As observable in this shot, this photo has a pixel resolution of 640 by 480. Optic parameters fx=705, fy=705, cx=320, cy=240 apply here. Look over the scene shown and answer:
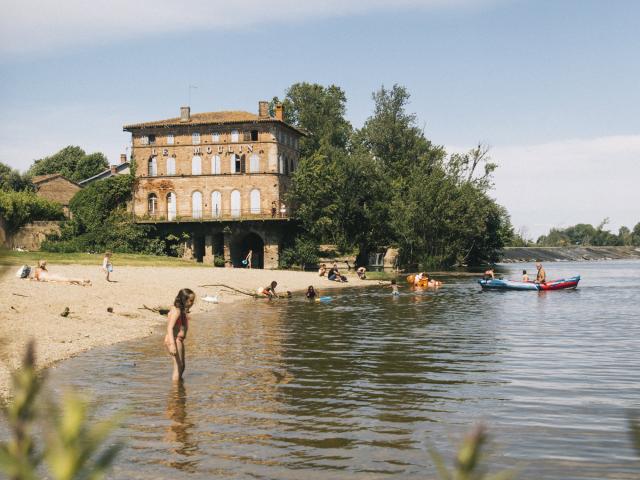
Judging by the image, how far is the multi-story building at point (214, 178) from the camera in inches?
2928

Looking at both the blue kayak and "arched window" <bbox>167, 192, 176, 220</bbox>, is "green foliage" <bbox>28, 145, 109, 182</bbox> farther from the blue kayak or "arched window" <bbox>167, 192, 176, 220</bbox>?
the blue kayak

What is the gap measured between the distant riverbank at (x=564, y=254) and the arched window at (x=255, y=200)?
243ft

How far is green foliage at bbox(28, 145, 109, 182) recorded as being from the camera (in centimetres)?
11638

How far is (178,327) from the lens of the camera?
1530 cm

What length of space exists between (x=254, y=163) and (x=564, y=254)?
374 ft

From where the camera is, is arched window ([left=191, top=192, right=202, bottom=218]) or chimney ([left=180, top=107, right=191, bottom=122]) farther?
chimney ([left=180, top=107, right=191, bottom=122])

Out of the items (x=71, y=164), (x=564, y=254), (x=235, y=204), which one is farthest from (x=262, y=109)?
(x=564, y=254)

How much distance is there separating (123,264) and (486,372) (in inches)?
1637

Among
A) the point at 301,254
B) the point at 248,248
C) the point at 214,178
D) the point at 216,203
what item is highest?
the point at 214,178

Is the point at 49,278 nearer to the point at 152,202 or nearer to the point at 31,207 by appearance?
the point at 31,207

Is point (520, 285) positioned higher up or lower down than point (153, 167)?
lower down

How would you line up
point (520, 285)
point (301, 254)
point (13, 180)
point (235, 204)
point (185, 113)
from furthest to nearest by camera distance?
point (13, 180) → point (185, 113) → point (235, 204) → point (301, 254) → point (520, 285)

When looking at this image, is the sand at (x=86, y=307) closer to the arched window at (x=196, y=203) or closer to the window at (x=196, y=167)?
the arched window at (x=196, y=203)

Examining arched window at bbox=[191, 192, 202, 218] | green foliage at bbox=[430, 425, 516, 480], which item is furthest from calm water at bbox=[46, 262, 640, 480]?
arched window at bbox=[191, 192, 202, 218]
